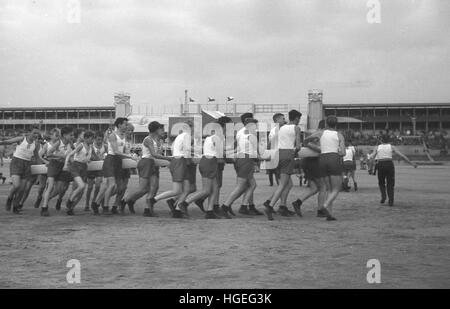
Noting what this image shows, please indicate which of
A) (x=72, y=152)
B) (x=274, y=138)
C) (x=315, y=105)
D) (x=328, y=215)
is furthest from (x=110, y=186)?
(x=315, y=105)

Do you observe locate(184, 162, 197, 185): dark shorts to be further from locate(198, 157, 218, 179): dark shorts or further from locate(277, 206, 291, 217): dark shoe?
locate(277, 206, 291, 217): dark shoe

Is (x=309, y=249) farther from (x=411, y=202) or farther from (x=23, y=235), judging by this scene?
(x=411, y=202)

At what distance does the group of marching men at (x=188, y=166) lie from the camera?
37.6 ft

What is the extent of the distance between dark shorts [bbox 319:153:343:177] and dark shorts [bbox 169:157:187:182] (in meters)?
2.50

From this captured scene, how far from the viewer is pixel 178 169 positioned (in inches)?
466

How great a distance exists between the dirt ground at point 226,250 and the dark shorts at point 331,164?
842 millimetres

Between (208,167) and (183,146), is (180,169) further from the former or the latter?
(208,167)

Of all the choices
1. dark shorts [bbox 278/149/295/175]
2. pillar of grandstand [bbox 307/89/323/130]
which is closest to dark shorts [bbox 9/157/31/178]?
dark shorts [bbox 278/149/295/175]

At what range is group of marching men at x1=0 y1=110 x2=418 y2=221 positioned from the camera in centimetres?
1145

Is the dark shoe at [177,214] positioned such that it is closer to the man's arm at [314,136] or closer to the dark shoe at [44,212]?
the dark shoe at [44,212]

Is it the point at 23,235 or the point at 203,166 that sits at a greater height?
the point at 203,166
